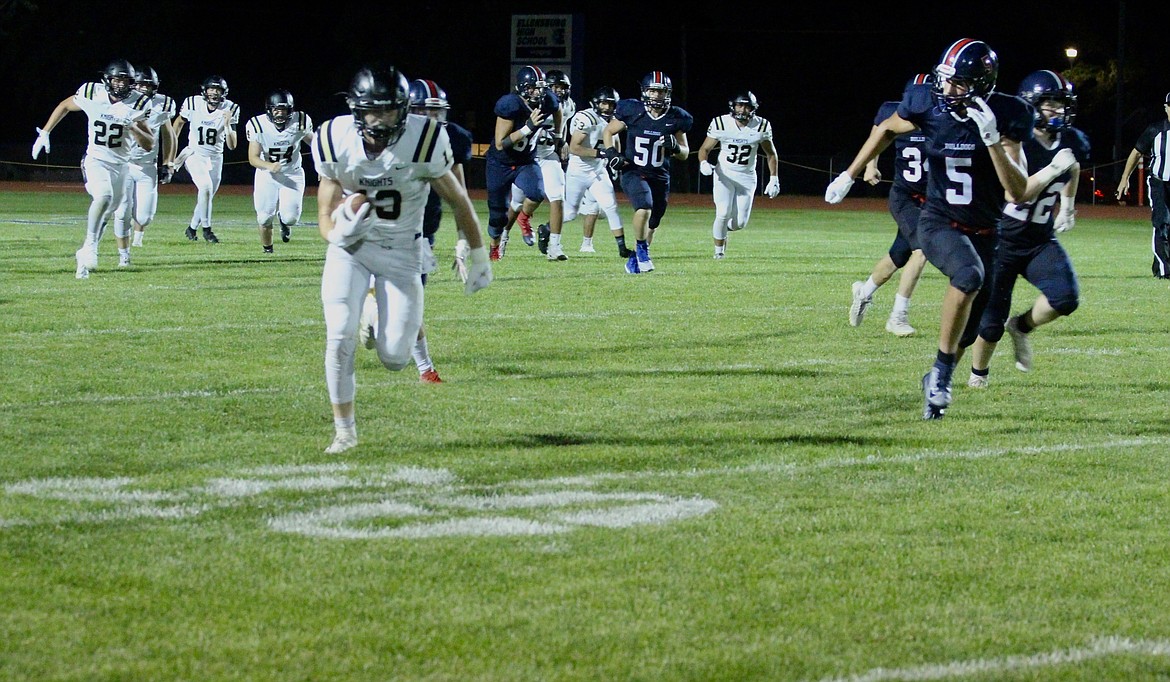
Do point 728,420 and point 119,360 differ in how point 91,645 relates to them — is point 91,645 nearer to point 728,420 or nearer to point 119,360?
point 728,420

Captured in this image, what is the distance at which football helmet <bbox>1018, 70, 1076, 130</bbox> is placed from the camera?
8.00m

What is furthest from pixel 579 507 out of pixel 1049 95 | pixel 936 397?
pixel 1049 95

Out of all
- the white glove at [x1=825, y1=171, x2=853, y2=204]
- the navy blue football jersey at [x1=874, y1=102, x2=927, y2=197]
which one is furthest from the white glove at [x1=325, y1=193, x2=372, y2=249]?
the navy blue football jersey at [x1=874, y1=102, x2=927, y2=197]

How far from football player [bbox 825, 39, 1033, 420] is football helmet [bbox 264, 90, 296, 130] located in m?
11.1

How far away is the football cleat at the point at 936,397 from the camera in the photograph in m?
7.20

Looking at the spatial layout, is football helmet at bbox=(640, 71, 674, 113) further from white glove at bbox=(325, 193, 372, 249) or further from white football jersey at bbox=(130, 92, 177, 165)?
white glove at bbox=(325, 193, 372, 249)

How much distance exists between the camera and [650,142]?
16359 mm

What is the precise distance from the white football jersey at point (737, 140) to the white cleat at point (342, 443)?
11674mm

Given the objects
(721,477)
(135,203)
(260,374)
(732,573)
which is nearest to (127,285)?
(135,203)

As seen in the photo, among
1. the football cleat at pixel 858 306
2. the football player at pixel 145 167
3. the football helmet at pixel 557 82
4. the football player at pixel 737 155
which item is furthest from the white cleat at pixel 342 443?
the football player at pixel 737 155

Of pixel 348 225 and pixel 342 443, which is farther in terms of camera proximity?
pixel 342 443

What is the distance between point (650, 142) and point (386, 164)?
10.2 metres

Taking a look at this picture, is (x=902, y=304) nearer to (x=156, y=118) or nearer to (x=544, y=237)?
(x=544, y=237)

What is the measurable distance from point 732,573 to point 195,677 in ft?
4.99
